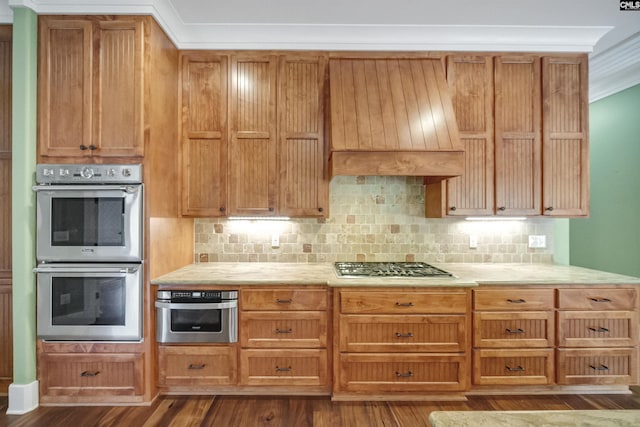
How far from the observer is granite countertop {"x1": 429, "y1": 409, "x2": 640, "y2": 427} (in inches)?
31.7

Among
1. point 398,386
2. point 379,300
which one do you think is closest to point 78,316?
point 379,300

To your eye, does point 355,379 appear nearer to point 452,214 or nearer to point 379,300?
point 379,300

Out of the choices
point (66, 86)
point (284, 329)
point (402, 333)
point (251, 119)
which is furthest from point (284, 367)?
point (66, 86)

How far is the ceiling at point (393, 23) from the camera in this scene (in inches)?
97.9

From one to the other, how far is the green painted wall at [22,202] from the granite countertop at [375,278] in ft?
2.84

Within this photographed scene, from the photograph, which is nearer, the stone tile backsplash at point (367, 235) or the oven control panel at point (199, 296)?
the oven control panel at point (199, 296)

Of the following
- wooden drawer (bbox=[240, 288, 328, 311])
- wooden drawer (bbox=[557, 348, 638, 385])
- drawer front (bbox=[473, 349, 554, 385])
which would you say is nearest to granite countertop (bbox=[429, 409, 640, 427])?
wooden drawer (bbox=[240, 288, 328, 311])

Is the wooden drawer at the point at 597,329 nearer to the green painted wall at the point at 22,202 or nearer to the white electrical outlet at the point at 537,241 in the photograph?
the white electrical outlet at the point at 537,241

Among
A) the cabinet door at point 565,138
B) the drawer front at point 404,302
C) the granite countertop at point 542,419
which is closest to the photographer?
the granite countertop at point 542,419

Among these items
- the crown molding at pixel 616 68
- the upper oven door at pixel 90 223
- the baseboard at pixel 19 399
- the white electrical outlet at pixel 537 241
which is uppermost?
the crown molding at pixel 616 68

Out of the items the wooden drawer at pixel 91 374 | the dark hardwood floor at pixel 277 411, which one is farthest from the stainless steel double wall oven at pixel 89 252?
the dark hardwood floor at pixel 277 411

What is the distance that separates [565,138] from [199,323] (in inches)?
130

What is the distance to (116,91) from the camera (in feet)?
7.79

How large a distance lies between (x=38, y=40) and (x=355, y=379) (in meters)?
3.29
